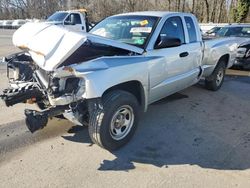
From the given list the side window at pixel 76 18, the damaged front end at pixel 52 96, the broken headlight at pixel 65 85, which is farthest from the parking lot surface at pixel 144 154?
the side window at pixel 76 18

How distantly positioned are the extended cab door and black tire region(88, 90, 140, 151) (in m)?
0.60

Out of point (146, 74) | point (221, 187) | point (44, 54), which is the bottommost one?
point (221, 187)

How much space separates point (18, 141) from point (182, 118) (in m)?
2.81

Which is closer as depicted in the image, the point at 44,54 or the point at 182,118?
the point at 44,54

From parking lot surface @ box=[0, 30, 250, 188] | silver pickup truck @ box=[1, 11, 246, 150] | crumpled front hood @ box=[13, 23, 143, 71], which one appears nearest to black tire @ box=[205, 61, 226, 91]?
parking lot surface @ box=[0, 30, 250, 188]

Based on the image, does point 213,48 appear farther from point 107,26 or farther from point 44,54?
point 44,54

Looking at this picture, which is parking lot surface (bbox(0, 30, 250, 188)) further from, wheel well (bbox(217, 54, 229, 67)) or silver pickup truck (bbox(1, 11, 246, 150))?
wheel well (bbox(217, 54, 229, 67))

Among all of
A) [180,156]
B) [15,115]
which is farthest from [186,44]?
[15,115]

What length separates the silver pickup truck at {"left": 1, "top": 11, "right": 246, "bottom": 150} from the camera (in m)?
3.62

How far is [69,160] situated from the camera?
393 centimetres

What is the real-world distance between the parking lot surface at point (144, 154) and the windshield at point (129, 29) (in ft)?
4.77

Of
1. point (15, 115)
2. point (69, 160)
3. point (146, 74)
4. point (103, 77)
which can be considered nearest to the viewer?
point (103, 77)

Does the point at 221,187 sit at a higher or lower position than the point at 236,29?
lower

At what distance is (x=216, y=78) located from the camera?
7.22 meters
